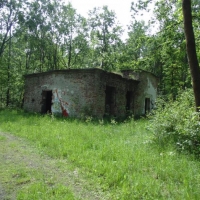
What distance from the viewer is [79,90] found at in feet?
39.8

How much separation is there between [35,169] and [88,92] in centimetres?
790

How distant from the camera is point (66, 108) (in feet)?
41.2

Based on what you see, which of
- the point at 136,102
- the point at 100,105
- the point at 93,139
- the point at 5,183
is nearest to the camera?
the point at 5,183

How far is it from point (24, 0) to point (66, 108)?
549 inches

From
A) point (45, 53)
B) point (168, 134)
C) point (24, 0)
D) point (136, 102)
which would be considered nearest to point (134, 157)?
point (168, 134)

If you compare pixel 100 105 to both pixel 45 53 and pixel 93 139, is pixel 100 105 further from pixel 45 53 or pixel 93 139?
pixel 45 53

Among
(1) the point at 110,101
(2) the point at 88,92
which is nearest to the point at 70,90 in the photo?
(2) the point at 88,92

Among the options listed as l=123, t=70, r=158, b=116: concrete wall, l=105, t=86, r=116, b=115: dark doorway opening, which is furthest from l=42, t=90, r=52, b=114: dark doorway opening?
l=123, t=70, r=158, b=116: concrete wall

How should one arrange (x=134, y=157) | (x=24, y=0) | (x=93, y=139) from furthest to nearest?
(x=24, y=0)
(x=93, y=139)
(x=134, y=157)

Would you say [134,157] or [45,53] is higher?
[45,53]

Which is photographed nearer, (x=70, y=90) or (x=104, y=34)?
(x=70, y=90)

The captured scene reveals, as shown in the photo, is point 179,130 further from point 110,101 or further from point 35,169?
point 110,101

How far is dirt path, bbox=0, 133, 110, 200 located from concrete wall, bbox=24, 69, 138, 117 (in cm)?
610

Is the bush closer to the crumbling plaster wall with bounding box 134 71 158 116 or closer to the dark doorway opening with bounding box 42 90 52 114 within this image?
the crumbling plaster wall with bounding box 134 71 158 116
